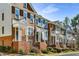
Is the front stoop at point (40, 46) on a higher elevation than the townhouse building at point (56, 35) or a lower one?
lower

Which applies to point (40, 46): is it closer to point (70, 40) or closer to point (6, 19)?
point (70, 40)

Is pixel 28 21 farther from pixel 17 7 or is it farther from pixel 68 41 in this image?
pixel 68 41

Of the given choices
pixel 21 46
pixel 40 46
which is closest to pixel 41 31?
pixel 40 46

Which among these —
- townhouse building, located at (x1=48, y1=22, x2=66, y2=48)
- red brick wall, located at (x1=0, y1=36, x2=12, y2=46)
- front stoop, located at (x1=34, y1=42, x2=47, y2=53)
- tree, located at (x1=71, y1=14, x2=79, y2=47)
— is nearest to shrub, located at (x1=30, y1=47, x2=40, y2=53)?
front stoop, located at (x1=34, y1=42, x2=47, y2=53)

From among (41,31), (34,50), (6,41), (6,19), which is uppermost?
(6,19)

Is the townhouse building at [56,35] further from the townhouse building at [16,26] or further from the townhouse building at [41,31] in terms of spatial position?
the townhouse building at [16,26]

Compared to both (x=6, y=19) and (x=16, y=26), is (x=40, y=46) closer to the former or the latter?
(x=16, y=26)

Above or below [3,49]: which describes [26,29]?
above

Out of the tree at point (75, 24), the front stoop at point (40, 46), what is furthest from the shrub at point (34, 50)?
the tree at point (75, 24)
